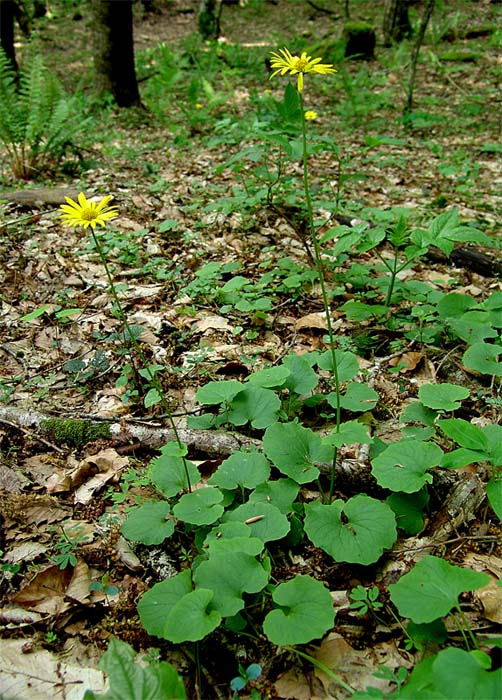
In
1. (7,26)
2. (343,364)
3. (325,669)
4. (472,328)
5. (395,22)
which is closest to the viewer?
(325,669)

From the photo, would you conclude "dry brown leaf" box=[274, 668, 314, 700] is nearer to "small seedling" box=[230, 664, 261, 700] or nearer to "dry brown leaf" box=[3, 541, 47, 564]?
"small seedling" box=[230, 664, 261, 700]

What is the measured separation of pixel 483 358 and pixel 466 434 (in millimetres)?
610

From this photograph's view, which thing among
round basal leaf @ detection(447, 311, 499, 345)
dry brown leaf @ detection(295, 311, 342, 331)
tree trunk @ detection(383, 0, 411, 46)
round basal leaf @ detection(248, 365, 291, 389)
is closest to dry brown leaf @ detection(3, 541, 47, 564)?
round basal leaf @ detection(248, 365, 291, 389)

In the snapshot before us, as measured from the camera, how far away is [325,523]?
1.54 m

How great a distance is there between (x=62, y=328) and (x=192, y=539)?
1.50 m

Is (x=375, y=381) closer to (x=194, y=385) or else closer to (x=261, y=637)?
(x=194, y=385)

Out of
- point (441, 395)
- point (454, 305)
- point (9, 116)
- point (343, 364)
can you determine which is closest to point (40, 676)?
point (343, 364)

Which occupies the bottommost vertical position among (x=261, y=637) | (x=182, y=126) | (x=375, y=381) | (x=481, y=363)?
(x=261, y=637)

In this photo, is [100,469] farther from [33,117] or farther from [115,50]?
[115,50]

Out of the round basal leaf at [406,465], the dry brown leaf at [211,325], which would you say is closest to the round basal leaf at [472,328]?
the round basal leaf at [406,465]

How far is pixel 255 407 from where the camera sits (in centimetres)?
198

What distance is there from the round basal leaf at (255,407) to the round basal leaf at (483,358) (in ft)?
2.76

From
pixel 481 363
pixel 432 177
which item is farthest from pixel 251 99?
pixel 481 363

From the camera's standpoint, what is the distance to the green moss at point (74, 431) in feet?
6.73
